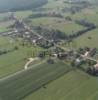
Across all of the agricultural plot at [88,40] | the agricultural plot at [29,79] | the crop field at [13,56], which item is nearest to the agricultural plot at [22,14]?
the crop field at [13,56]

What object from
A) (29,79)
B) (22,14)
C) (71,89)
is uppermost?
(22,14)

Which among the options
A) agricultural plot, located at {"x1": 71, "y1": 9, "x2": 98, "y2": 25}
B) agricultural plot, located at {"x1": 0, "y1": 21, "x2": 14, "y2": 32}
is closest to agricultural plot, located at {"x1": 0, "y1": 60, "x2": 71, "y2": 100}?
agricultural plot, located at {"x1": 0, "y1": 21, "x2": 14, "y2": 32}

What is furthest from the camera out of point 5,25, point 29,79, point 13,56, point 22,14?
point 22,14

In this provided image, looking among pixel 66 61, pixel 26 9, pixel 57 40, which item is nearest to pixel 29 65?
pixel 66 61

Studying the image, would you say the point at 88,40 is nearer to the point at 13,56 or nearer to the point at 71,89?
the point at 13,56

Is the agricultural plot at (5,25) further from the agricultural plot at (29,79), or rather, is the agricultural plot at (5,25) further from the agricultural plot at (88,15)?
the agricultural plot at (29,79)

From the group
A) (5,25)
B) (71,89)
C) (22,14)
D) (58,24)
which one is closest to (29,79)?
(71,89)

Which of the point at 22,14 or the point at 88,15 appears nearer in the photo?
the point at 88,15

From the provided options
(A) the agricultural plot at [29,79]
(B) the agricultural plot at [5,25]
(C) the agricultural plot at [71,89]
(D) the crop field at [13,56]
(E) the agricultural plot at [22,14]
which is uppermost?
(B) the agricultural plot at [5,25]
